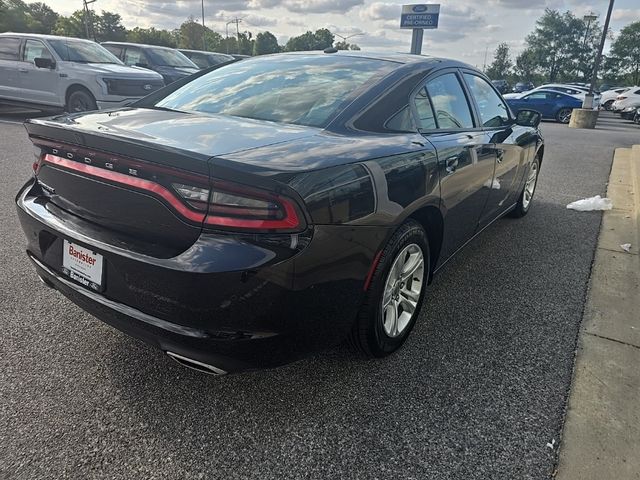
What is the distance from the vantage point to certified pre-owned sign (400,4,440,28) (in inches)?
1312

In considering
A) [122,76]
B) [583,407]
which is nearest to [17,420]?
[583,407]

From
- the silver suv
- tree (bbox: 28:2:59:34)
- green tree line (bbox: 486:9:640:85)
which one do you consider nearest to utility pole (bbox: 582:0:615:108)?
the silver suv

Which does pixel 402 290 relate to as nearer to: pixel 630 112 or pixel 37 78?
pixel 37 78

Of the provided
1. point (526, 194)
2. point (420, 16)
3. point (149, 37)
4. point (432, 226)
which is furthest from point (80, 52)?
point (149, 37)

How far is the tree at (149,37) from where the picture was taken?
215 feet

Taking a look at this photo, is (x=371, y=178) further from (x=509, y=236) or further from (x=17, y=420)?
(x=509, y=236)

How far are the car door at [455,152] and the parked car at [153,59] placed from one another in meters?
10.9

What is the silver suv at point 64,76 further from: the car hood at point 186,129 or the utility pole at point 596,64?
the utility pole at point 596,64

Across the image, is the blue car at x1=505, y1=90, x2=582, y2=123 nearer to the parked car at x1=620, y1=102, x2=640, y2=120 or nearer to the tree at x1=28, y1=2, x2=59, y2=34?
the parked car at x1=620, y1=102, x2=640, y2=120

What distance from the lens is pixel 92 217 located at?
1937mm

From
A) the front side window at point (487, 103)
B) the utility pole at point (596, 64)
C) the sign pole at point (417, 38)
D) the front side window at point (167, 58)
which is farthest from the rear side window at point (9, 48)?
the sign pole at point (417, 38)

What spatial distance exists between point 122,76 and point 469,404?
9.33m

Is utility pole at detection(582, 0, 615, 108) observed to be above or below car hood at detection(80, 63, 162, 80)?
above

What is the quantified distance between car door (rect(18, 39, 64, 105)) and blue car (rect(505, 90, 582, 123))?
55.8 ft
